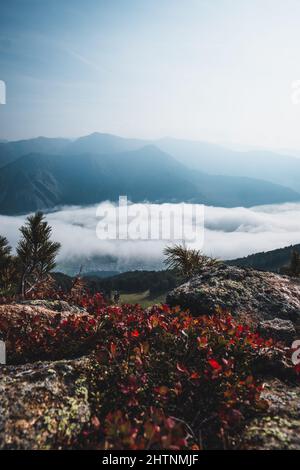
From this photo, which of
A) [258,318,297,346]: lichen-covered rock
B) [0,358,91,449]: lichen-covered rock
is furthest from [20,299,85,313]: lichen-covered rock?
[258,318,297,346]: lichen-covered rock

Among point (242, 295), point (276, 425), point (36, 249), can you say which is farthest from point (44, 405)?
point (36, 249)

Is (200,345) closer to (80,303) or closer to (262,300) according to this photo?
(262,300)

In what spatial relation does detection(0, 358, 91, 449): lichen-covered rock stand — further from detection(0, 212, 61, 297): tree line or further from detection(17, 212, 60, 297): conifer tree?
detection(17, 212, 60, 297): conifer tree

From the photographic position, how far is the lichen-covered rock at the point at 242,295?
36.5ft

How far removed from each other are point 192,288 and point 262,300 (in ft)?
7.56

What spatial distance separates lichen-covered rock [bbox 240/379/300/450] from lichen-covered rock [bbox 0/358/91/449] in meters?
2.73

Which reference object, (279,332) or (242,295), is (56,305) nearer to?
(242,295)

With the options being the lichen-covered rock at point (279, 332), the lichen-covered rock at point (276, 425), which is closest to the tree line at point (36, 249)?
the lichen-covered rock at point (279, 332)

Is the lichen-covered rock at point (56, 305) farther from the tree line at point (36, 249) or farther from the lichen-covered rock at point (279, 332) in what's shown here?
the lichen-covered rock at point (279, 332)

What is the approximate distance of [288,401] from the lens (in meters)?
6.73

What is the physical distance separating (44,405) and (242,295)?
7.43 metres

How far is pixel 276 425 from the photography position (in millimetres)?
5988

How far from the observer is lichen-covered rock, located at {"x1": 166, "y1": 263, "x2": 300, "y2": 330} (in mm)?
11133
